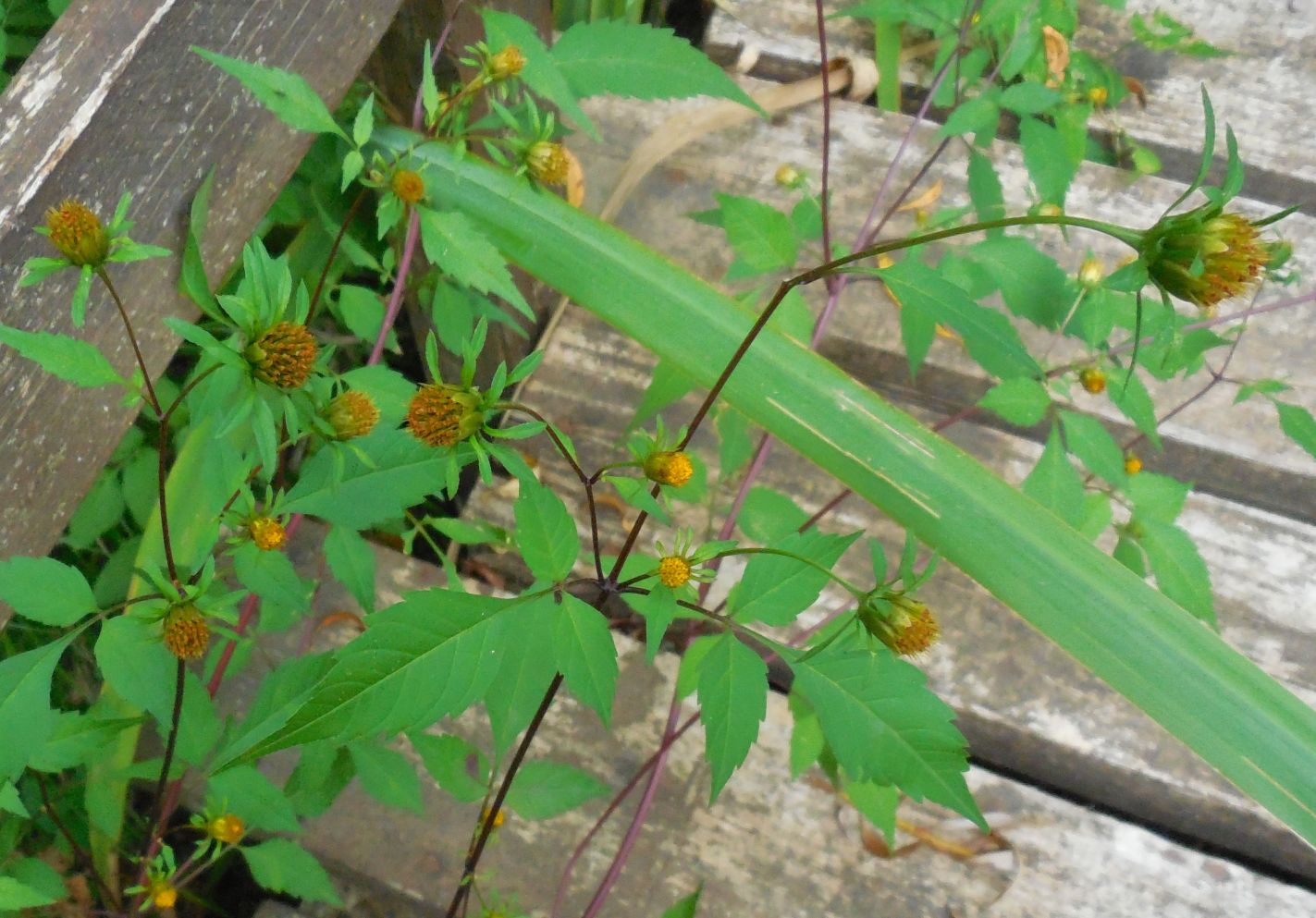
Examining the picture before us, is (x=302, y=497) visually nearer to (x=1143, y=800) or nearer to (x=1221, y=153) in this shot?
(x=1143, y=800)

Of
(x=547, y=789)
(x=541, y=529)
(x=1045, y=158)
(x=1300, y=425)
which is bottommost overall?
(x=547, y=789)

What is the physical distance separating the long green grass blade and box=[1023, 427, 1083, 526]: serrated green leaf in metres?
0.15

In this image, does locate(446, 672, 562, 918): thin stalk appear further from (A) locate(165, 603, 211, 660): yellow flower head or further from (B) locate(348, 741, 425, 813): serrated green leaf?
(A) locate(165, 603, 211, 660): yellow flower head

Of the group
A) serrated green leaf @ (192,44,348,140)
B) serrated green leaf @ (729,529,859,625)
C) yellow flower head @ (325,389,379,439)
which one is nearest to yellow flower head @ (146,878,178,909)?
yellow flower head @ (325,389,379,439)

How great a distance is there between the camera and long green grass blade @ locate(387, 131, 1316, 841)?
720mm

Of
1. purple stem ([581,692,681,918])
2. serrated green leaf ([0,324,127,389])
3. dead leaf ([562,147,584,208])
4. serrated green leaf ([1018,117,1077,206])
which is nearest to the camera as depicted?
serrated green leaf ([0,324,127,389])

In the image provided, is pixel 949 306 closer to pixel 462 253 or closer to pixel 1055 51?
pixel 462 253

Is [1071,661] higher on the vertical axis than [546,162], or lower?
lower

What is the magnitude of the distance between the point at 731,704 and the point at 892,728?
13 cm

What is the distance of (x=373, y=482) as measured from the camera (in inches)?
27.0

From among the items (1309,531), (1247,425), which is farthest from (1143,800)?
(1247,425)

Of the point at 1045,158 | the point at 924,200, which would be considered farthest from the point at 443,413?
the point at 924,200

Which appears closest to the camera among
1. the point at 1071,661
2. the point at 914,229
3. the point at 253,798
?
the point at 253,798

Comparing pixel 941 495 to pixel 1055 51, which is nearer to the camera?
pixel 941 495
